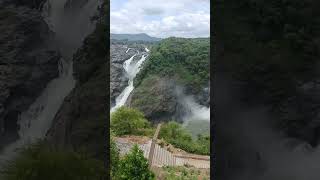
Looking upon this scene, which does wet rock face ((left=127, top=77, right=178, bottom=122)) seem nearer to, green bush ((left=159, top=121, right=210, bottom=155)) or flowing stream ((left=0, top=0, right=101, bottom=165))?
green bush ((left=159, top=121, right=210, bottom=155))

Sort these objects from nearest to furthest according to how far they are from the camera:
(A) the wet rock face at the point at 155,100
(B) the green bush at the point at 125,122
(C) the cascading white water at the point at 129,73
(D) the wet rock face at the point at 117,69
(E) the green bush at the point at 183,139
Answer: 1. (B) the green bush at the point at 125,122
2. (E) the green bush at the point at 183,139
3. (A) the wet rock face at the point at 155,100
4. (C) the cascading white water at the point at 129,73
5. (D) the wet rock face at the point at 117,69

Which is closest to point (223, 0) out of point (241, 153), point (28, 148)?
point (241, 153)

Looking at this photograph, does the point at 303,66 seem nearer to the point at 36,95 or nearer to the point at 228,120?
the point at 228,120

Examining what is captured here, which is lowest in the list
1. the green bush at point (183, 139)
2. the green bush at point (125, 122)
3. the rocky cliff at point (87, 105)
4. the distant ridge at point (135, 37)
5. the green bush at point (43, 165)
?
the green bush at point (183, 139)

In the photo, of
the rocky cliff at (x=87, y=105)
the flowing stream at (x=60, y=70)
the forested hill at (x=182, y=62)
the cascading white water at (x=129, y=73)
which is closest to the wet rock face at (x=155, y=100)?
the cascading white water at (x=129, y=73)

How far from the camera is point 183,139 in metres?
9.67

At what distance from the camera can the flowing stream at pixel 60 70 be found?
320 centimetres

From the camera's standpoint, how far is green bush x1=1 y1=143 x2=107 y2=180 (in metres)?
3.14

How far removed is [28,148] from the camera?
10.4 ft

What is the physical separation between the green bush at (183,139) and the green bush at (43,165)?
242 inches

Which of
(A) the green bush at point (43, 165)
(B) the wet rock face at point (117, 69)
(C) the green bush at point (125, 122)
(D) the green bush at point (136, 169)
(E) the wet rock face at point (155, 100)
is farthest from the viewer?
(B) the wet rock face at point (117, 69)

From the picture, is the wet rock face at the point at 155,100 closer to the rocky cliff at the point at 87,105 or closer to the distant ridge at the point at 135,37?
the distant ridge at the point at 135,37

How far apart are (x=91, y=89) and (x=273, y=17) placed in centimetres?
140

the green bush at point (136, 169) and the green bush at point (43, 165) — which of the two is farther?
the green bush at point (136, 169)
